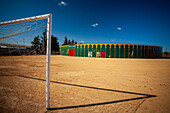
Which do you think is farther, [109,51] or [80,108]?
[109,51]

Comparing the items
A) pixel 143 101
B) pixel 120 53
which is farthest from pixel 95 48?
Answer: pixel 143 101

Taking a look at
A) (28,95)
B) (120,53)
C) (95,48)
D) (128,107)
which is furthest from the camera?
(95,48)

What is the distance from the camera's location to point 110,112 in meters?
2.34

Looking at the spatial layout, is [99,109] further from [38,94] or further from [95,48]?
[95,48]

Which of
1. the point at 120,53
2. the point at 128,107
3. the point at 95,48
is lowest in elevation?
the point at 128,107

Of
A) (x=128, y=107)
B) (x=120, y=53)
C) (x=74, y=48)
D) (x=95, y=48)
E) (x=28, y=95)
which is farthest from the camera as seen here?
(x=74, y=48)

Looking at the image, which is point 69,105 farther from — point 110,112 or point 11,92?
point 11,92

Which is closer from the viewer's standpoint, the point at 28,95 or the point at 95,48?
the point at 28,95

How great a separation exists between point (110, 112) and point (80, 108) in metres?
0.93

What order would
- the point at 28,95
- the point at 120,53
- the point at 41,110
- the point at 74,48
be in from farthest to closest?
1. the point at 74,48
2. the point at 120,53
3. the point at 28,95
4. the point at 41,110

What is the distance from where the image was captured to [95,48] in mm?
28703

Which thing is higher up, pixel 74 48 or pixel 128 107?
pixel 74 48

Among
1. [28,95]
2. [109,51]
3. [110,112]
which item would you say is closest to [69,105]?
[110,112]

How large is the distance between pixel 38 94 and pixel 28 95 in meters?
0.35
